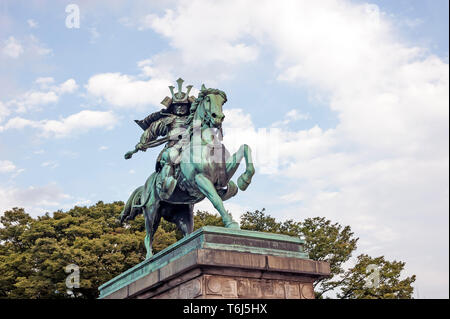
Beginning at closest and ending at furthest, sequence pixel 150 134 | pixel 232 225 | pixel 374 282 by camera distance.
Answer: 1. pixel 232 225
2. pixel 150 134
3. pixel 374 282

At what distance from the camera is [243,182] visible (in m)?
10.0

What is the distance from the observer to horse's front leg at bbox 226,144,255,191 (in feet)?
32.5

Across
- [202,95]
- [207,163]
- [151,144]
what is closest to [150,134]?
[151,144]

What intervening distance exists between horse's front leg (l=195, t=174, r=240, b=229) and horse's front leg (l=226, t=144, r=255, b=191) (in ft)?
1.53

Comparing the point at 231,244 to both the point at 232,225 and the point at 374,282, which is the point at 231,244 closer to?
the point at 232,225

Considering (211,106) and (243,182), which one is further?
(211,106)

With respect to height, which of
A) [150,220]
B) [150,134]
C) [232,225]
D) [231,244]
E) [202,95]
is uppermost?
[150,134]

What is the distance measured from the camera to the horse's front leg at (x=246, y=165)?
9.90 metres

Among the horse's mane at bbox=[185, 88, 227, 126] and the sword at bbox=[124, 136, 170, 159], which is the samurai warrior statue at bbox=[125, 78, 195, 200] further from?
the horse's mane at bbox=[185, 88, 227, 126]

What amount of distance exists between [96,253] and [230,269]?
2179cm
